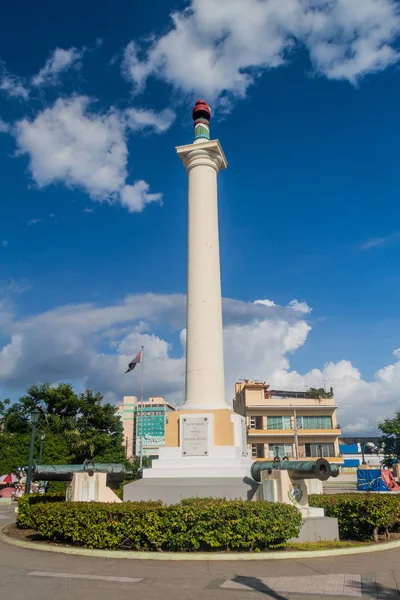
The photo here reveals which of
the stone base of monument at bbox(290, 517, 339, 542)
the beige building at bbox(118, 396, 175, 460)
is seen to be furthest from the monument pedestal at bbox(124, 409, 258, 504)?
the beige building at bbox(118, 396, 175, 460)

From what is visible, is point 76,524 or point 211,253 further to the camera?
point 211,253

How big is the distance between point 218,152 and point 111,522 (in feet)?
54.0

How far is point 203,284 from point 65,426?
2739 cm

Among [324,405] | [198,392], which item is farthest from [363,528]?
[324,405]

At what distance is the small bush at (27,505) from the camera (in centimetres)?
1411

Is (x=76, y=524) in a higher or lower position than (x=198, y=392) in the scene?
lower

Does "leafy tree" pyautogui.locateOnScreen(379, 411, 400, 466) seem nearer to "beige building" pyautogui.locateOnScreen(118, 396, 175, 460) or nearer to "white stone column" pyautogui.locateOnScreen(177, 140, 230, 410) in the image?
"white stone column" pyautogui.locateOnScreen(177, 140, 230, 410)

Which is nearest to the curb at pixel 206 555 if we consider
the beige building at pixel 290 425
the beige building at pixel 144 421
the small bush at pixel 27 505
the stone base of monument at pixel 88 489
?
the stone base of monument at pixel 88 489

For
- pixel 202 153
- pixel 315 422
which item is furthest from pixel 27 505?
pixel 315 422

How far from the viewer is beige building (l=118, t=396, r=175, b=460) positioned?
11044cm

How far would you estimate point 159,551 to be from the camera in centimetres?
1039

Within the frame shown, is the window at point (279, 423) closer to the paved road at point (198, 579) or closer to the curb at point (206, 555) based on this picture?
the curb at point (206, 555)

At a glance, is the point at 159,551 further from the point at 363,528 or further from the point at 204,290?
the point at 204,290

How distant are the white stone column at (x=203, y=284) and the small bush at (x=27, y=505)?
5.74 m
